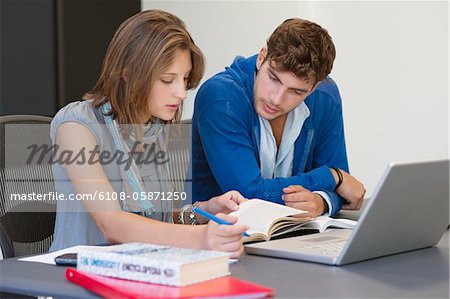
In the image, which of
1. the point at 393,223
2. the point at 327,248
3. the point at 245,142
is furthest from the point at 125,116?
the point at 393,223

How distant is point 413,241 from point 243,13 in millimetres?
2803

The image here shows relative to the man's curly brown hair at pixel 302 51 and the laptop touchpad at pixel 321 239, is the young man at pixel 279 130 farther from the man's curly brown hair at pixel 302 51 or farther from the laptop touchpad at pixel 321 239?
the laptop touchpad at pixel 321 239

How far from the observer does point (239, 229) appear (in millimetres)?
1364

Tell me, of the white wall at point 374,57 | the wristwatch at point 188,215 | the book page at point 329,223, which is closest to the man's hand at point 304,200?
the book page at point 329,223

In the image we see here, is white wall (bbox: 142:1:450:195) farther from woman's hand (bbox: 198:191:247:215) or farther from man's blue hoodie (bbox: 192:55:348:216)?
woman's hand (bbox: 198:191:247:215)

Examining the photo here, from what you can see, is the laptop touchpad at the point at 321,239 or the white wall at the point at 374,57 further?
the white wall at the point at 374,57

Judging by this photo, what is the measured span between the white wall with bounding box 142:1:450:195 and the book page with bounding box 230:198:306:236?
2187 mm

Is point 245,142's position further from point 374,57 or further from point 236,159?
point 374,57

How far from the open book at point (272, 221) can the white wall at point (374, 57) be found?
2118 mm

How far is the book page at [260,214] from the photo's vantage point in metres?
1.61

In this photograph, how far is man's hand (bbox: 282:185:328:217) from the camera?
1.91 metres

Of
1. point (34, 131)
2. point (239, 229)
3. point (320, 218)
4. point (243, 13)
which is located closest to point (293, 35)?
point (320, 218)

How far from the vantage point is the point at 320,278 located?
1.23m

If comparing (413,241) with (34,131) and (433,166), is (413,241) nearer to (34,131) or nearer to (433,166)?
(433,166)
